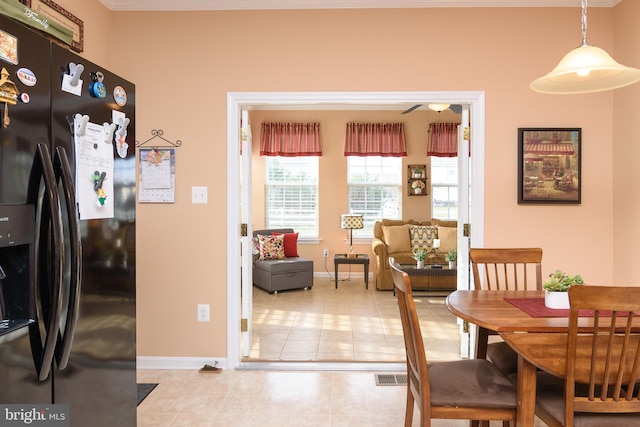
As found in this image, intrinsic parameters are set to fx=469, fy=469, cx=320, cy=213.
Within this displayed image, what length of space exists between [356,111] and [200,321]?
510 centimetres

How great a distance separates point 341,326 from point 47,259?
3.62 meters

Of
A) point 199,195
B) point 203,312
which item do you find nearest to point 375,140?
point 199,195

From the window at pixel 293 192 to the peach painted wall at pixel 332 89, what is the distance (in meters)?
4.40

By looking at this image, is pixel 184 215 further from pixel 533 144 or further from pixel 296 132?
pixel 296 132

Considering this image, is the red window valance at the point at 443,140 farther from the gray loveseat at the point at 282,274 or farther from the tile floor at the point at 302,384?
the tile floor at the point at 302,384

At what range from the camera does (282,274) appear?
6.42 metres

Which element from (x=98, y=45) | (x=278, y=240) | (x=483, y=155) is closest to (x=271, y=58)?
(x=98, y=45)

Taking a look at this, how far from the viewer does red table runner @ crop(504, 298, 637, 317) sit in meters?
2.03

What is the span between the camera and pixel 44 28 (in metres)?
1.81

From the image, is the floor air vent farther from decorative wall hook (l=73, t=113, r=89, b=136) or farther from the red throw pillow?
the red throw pillow

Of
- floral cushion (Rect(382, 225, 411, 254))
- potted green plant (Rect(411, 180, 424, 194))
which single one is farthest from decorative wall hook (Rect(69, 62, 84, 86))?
potted green plant (Rect(411, 180, 424, 194))

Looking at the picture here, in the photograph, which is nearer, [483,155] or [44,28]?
[44,28]

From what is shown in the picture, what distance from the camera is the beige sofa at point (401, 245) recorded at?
6.57 m

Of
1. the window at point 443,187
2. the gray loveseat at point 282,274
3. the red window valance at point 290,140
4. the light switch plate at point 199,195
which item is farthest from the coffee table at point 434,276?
the light switch plate at point 199,195
